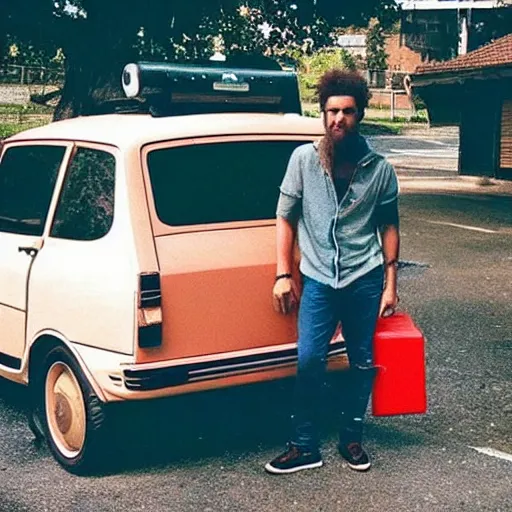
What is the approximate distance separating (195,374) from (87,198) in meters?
1.07

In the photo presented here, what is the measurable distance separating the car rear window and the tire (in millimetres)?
905

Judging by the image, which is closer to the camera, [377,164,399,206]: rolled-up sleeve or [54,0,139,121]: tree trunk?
[377,164,399,206]: rolled-up sleeve

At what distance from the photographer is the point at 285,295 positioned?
532cm

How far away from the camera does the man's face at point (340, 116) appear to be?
5.15m

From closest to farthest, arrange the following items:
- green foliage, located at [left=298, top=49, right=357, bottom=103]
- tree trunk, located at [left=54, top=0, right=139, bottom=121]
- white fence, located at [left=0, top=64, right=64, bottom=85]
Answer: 1. tree trunk, located at [left=54, top=0, right=139, bottom=121]
2. white fence, located at [left=0, top=64, right=64, bottom=85]
3. green foliage, located at [left=298, top=49, right=357, bottom=103]

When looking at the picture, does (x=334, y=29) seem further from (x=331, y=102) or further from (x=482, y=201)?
(x=331, y=102)

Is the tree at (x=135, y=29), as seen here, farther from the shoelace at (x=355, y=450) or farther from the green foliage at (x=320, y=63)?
the green foliage at (x=320, y=63)

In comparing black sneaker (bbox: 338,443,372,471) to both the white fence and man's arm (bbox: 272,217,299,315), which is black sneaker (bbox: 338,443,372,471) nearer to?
man's arm (bbox: 272,217,299,315)

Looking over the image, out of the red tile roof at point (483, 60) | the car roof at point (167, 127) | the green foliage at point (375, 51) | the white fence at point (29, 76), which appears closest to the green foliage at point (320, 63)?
the green foliage at point (375, 51)

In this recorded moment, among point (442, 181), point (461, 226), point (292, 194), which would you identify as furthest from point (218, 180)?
point (442, 181)

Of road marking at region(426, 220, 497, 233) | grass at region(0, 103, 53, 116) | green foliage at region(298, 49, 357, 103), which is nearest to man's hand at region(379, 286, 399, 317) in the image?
road marking at region(426, 220, 497, 233)

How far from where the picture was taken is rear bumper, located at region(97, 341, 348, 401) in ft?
16.7

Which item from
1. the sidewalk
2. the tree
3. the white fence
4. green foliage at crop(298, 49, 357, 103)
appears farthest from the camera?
green foliage at crop(298, 49, 357, 103)

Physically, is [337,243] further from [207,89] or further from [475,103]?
[475,103]
